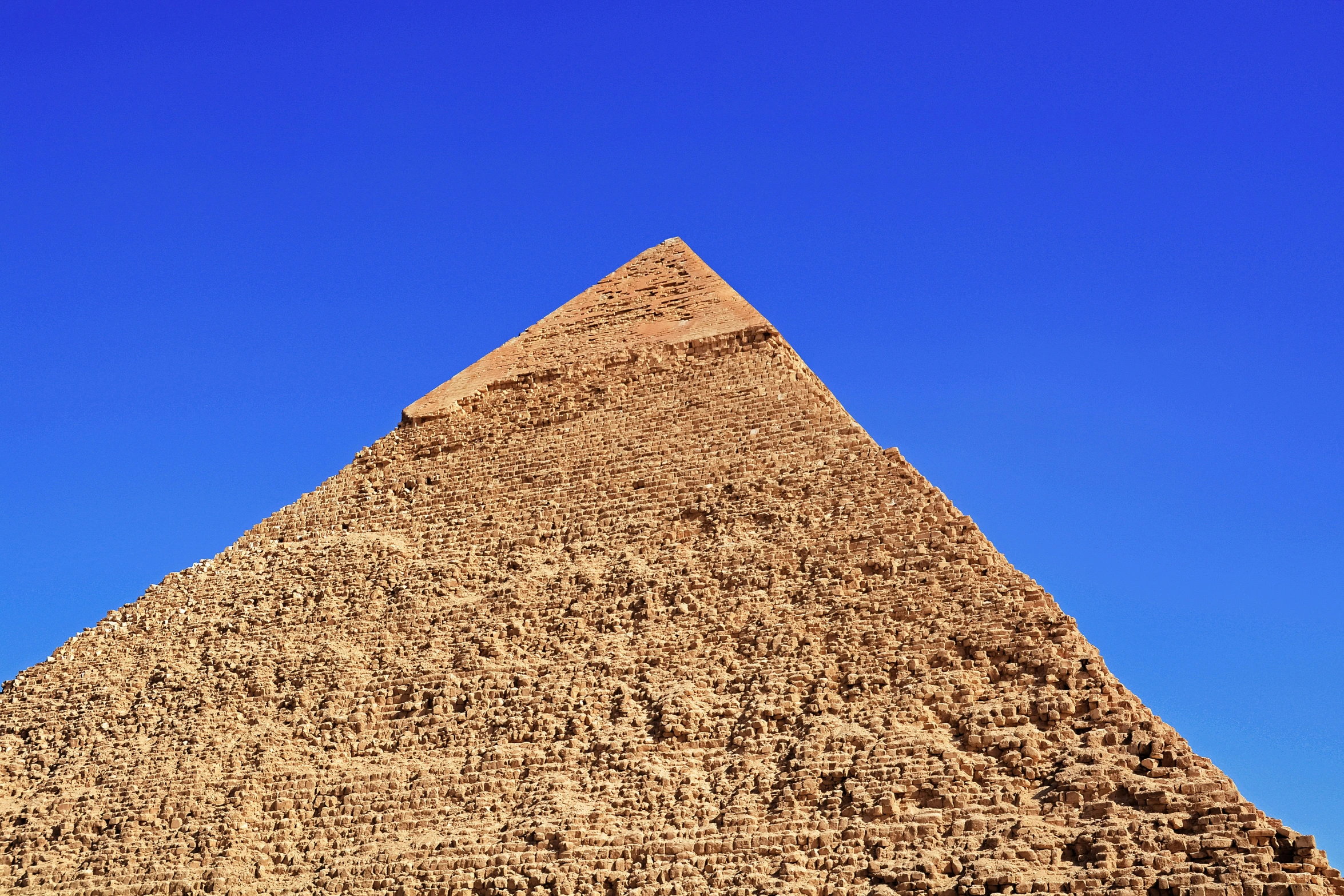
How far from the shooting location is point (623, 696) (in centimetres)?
1338

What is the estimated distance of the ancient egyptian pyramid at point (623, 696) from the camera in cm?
1116

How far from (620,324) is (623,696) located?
7.08 m

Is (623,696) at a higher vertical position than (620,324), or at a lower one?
lower

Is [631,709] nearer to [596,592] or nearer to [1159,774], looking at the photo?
[596,592]

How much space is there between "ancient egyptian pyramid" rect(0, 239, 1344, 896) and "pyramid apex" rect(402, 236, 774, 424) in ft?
0.62

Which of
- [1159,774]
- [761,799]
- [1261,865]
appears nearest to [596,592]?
[761,799]

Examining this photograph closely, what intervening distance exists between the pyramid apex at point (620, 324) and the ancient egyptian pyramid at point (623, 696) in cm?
19

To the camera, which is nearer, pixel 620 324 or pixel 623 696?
pixel 623 696

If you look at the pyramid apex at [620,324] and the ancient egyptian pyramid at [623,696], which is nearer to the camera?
the ancient egyptian pyramid at [623,696]

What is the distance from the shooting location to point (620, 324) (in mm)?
19219

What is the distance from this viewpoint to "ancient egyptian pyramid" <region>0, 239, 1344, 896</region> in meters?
11.2

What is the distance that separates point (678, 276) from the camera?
20062mm

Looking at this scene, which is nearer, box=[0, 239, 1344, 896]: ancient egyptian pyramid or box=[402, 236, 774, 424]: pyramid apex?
box=[0, 239, 1344, 896]: ancient egyptian pyramid

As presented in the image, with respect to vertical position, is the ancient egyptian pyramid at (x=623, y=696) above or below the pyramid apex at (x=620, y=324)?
below
